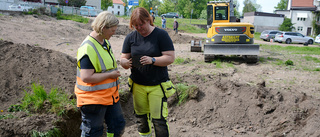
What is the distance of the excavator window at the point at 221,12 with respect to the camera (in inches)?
484

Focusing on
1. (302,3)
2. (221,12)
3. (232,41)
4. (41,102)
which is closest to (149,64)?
(41,102)

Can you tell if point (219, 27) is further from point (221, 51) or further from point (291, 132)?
point (291, 132)

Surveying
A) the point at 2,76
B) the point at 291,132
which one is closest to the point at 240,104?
the point at 291,132

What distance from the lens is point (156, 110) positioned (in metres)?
3.00

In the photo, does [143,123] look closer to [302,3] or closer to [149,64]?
[149,64]

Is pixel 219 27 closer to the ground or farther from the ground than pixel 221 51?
farther from the ground

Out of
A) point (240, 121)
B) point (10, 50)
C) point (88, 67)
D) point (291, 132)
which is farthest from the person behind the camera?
point (10, 50)

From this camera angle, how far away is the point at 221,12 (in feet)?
40.5

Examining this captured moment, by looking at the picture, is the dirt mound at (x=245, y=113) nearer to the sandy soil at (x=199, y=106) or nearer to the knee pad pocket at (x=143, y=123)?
the sandy soil at (x=199, y=106)

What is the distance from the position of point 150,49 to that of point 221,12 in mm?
10275

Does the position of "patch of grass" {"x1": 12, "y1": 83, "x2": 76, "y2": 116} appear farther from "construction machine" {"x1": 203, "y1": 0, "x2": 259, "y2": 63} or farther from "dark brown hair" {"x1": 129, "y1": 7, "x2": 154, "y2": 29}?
"construction machine" {"x1": 203, "y1": 0, "x2": 259, "y2": 63}

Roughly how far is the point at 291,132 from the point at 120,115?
2.81 metres

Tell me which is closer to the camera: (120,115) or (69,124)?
(120,115)

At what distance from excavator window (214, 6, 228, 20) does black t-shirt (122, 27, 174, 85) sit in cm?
998
